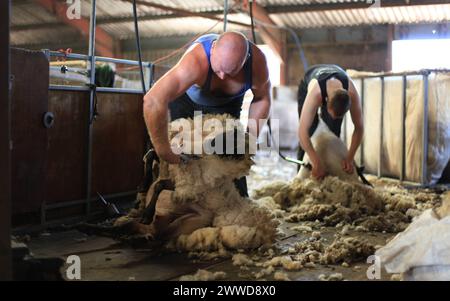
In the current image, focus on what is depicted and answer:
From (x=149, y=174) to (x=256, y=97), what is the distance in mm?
1093

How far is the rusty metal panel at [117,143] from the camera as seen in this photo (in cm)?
438

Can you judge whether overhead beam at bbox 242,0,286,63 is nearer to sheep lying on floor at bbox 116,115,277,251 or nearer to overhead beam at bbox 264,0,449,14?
overhead beam at bbox 264,0,449,14

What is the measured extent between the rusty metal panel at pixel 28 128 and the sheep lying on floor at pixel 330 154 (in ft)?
8.25

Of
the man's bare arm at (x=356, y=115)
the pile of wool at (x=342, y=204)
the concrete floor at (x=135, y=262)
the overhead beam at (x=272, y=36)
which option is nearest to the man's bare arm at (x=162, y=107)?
the concrete floor at (x=135, y=262)

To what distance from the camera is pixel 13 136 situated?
3.35 m

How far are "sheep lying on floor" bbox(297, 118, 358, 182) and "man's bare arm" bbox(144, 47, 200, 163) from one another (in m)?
1.94

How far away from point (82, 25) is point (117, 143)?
35.5ft

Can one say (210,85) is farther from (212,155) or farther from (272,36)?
(272,36)

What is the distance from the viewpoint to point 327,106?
4.95 metres

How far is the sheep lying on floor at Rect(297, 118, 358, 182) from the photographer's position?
4730 millimetres

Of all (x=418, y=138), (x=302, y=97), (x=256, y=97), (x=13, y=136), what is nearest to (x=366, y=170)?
(x=418, y=138)

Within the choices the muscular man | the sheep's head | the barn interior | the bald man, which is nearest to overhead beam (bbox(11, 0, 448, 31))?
the muscular man
